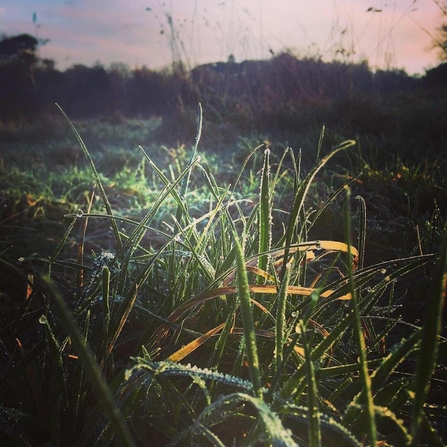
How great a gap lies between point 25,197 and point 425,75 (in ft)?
23.3

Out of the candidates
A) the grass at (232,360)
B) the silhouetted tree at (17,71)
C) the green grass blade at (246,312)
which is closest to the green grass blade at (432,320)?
the grass at (232,360)

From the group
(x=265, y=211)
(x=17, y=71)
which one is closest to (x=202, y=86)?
(x=265, y=211)

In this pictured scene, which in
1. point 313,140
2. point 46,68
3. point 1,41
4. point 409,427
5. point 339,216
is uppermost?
point 1,41

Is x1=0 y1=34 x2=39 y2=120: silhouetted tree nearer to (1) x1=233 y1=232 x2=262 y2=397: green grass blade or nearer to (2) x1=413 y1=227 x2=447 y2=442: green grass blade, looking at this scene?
(1) x1=233 y1=232 x2=262 y2=397: green grass blade

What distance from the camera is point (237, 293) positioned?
1.95 feet

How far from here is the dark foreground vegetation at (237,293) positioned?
45 cm

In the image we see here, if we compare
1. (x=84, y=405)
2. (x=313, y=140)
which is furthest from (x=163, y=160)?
(x=84, y=405)

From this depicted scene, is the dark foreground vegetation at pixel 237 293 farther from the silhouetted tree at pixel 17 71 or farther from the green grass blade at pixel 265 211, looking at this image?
the silhouetted tree at pixel 17 71

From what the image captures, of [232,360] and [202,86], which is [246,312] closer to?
[232,360]

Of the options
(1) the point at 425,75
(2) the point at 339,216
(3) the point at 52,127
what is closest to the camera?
(2) the point at 339,216

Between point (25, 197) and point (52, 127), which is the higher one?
point (52, 127)

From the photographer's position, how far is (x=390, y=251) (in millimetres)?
1364

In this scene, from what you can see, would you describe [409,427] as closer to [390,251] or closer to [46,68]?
[390,251]

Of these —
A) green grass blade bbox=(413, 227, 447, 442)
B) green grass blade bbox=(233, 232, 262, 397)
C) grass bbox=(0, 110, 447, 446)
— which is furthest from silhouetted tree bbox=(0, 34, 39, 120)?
green grass blade bbox=(413, 227, 447, 442)
